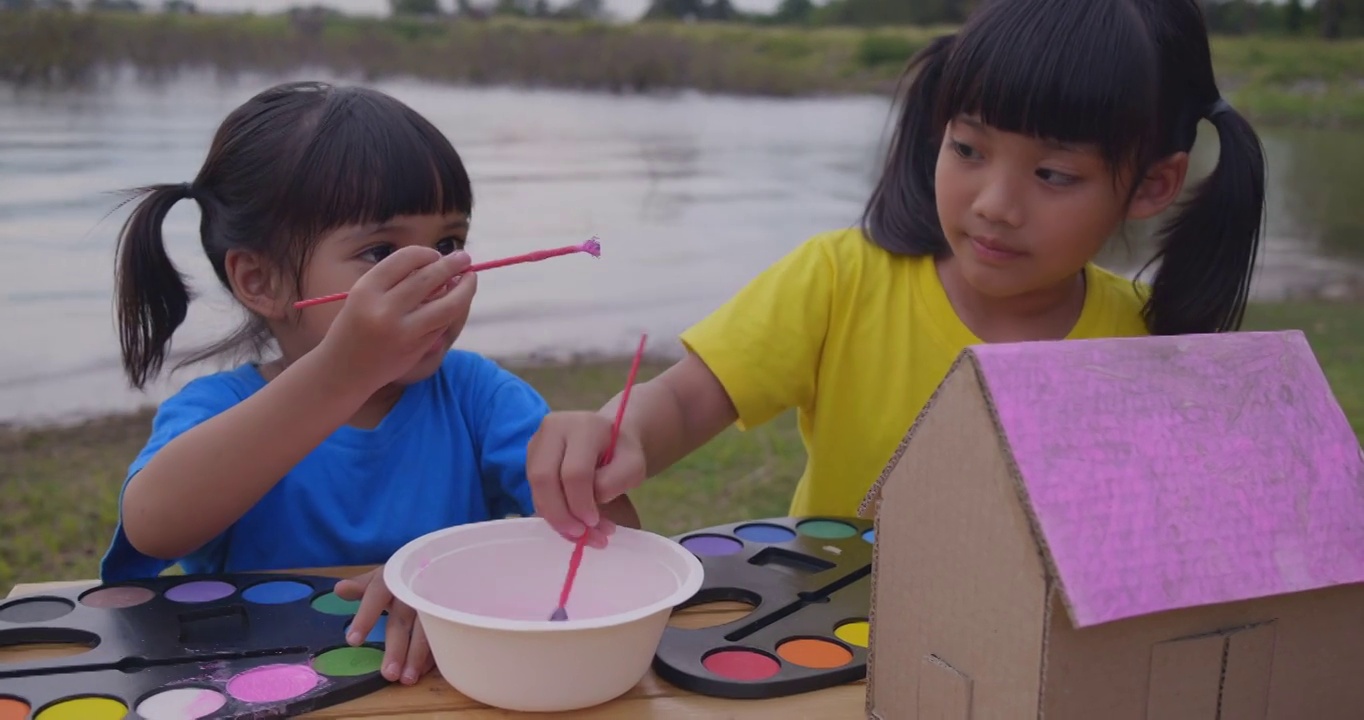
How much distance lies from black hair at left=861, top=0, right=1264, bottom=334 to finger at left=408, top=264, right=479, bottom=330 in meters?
0.60

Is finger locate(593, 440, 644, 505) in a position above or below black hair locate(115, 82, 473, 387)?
below

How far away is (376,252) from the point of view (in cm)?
128

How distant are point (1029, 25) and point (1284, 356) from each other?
53 cm

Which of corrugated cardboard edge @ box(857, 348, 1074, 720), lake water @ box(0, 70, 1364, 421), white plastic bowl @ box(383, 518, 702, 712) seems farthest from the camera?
lake water @ box(0, 70, 1364, 421)

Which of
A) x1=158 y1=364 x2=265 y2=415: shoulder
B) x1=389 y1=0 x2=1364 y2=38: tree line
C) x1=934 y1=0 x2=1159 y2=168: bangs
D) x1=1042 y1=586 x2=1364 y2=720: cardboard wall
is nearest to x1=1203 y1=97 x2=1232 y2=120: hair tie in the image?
x1=934 y1=0 x2=1159 y2=168: bangs

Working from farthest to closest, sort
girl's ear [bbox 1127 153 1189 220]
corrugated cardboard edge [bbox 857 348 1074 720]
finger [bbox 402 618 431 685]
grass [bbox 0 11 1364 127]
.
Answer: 1. grass [bbox 0 11 1364 127]
2. girl's ear [bbox 1127 153 1189 220]
3. finger [bbox 402 618 431 685]
4. corrugated cardboard edge [bbox 857 348 1074 720]

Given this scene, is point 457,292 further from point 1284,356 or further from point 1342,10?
point 1342,10

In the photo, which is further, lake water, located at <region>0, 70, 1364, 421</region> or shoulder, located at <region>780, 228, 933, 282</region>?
lake water, located at <region>0, 70, 1364, 421</region>

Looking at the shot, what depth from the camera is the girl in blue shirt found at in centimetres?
114

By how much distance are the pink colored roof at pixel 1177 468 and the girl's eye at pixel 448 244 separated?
2.56ft

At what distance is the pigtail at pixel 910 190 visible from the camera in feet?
4.99

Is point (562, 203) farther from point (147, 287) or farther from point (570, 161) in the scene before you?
point (147, 287)

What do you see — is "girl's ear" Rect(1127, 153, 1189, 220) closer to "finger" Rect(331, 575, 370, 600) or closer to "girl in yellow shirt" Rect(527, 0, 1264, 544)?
"girl in yellow shirt" Rect(527, 0, 1264, 544)

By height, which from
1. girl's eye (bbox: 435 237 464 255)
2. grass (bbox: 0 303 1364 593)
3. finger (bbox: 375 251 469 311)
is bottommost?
grass (bbox: 0 303 1364 593)
